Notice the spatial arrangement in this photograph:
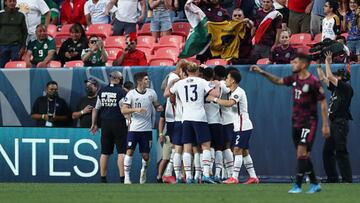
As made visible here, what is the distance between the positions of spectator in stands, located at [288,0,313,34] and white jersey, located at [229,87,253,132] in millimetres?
3956

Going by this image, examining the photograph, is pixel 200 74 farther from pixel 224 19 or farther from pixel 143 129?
pixel 224 19

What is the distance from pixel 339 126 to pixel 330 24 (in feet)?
8.83

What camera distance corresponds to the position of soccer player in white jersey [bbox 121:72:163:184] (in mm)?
21328

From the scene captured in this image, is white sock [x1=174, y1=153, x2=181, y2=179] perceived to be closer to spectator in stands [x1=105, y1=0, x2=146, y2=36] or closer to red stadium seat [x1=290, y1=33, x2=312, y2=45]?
red stadium seat [x1=290, y1=33, x2=312, y2=45]

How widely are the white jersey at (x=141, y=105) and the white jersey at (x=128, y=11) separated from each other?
4396 mm

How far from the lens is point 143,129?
845 inches

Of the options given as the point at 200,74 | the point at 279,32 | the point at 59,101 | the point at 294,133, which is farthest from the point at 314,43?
the point at 294,133

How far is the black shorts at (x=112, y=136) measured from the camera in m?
21.9

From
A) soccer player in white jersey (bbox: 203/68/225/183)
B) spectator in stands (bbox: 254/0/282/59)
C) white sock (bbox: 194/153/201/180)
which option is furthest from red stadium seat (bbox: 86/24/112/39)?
white sock (bbox: 194/153/201/180)

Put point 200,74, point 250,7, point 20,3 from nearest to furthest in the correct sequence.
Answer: point 200,74, point 250,7, point 20,3

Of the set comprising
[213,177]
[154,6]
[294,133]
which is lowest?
[213,177]

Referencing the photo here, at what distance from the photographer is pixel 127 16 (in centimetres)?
2569

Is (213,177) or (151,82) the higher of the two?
(151,82)

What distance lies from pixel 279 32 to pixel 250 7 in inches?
75.9
